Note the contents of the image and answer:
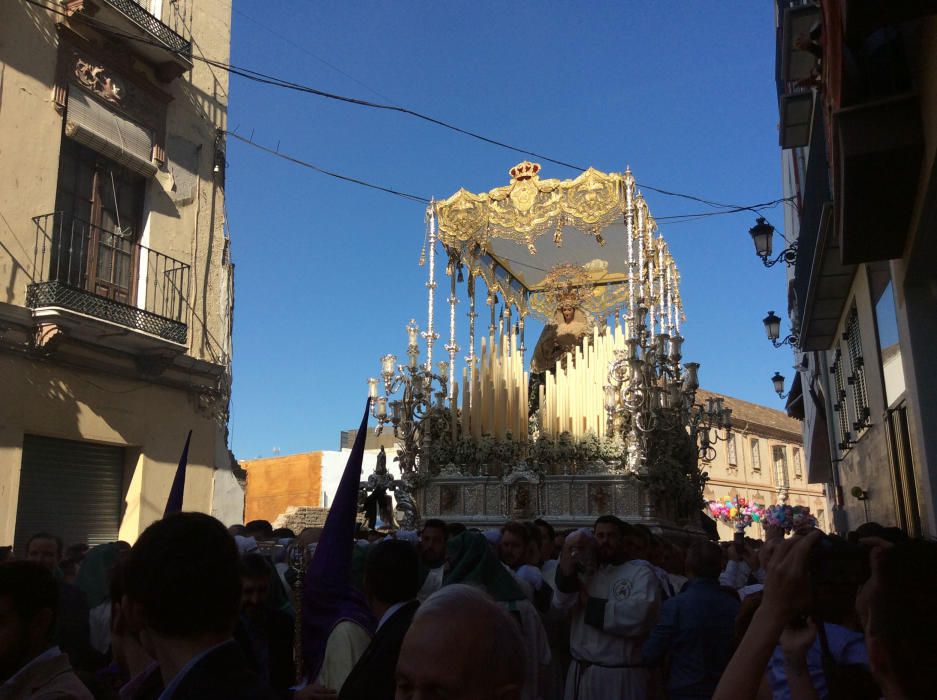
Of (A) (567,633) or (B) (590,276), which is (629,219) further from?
(A) (567,633)

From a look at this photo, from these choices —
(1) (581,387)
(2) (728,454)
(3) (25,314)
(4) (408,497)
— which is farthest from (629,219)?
(2) (728,454)

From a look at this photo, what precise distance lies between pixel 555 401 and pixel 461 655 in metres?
11.7

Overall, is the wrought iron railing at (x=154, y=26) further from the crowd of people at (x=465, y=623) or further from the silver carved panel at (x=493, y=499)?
the crowd of people at (x=465, y=623)

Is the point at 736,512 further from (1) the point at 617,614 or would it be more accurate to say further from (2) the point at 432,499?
(1) the point at 617,614

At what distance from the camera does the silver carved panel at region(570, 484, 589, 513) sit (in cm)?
1184

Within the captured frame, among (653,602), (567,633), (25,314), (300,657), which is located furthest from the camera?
(25,314)

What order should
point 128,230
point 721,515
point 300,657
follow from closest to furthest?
point 300,657 → point 128,230 → point 721,515

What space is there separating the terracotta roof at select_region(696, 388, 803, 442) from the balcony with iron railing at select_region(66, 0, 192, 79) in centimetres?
2609

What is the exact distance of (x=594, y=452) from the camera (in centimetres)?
1216

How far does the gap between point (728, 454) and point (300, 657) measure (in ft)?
112

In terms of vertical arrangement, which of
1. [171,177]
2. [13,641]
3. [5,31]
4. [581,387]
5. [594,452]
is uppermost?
[5,31]

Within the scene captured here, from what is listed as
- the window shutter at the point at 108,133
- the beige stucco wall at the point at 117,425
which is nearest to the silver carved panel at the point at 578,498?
the beige stucco wall at the point at 117,425

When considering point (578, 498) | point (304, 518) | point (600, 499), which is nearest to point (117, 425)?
point (578, 498)

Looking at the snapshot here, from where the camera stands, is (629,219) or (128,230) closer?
(128,230)
